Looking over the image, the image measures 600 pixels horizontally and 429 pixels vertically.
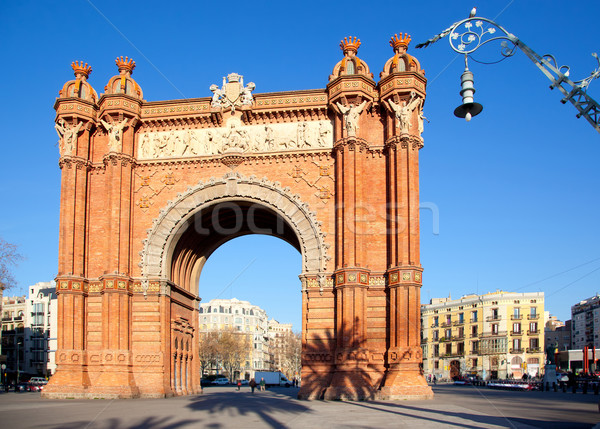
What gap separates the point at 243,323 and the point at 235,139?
119236 mm

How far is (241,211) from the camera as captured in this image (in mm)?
33906

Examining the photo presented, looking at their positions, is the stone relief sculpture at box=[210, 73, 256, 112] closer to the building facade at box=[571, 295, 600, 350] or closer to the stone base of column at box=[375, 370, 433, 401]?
the stone base of column at box=[375, 370, 433, 401]

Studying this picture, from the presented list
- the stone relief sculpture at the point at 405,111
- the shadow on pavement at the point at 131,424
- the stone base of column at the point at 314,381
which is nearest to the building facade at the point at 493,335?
the stone base of column at the point at 314,381

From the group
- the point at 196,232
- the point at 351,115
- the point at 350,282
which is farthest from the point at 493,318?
the point at 351,115

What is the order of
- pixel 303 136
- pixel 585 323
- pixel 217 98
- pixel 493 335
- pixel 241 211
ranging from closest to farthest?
pixel 303 136 → pixel 217 98 → pixel 241 211 → pixel 493 335 → pixel 585 323

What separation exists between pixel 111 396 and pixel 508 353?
236ft

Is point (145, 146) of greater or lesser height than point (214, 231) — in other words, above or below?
above

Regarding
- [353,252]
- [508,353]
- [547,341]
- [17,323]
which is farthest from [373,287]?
[547,341]

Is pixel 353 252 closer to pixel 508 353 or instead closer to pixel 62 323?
pixel 62 323

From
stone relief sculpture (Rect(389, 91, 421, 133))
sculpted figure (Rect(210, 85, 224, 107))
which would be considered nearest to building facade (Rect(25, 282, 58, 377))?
sculpted figure (Rect(210, 85, 224, 107))

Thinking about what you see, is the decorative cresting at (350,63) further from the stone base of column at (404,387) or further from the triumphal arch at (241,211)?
the stone base of column at (404,387)

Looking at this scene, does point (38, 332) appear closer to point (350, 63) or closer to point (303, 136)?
point (303, 136)

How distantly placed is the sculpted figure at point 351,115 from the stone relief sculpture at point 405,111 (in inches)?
60.5

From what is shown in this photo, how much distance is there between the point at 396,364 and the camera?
91.8 ft
